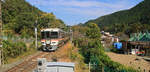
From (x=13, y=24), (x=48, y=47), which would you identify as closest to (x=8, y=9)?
(x=13, y=24)

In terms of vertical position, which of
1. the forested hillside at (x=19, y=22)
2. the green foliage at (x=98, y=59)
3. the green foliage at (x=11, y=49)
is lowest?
the green foliage at (x=98, y=59)

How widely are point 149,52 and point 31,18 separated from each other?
104ft

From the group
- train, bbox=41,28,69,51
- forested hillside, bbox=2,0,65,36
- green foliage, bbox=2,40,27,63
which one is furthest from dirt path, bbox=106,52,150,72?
forested hillside, bbox=2,0,65,36

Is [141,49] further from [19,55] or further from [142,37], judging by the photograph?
[19,55]

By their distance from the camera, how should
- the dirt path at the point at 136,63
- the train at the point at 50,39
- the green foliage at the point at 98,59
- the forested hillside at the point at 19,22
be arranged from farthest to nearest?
the forested hillside at the point at 19,22 → the train at the point at 50,39 → the dirt path at the point at 136,63 → the green foliage at the point at 98,59

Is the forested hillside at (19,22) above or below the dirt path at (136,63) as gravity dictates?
above

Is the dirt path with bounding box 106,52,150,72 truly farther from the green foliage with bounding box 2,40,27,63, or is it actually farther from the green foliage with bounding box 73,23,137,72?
the green foliage with bounding box 2,40,27,63

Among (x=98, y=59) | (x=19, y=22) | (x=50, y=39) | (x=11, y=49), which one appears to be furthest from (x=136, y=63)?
(x=19, y=22)

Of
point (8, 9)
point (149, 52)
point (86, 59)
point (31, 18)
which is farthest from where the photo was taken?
point (8, 9)

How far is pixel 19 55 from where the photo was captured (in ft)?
49.9

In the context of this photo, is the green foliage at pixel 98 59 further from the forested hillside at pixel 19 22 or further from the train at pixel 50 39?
the forested hillside at pixel 19 22

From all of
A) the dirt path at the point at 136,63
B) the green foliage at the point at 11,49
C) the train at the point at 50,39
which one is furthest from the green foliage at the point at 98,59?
the green foliage at the point at 11,49

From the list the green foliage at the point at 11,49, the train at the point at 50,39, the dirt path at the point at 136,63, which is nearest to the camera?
the green foliage at the point at 11,49

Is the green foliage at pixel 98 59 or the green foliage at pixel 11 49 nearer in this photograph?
the green foliage at pixel 98 59
